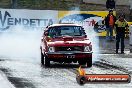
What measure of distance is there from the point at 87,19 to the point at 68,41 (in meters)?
15.5

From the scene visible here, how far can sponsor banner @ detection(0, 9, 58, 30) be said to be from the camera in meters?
33.4

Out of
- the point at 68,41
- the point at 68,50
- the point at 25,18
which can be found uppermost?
the point at 68,41

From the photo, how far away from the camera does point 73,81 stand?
47.6 ft

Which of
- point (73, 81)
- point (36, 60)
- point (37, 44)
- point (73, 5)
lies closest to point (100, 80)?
point (73, 81)

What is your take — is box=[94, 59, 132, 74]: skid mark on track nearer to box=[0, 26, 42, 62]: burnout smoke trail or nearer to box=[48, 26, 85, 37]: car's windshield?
box=[48, 26, 85, 37]: car's windshield

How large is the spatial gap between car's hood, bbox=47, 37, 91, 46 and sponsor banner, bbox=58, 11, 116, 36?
14729 mm

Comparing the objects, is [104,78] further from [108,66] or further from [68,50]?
[108,66]

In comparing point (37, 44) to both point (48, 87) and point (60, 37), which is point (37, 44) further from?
point (48, 87)

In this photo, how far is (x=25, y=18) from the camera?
33906 millimetres

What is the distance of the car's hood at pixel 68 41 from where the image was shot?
18953 millimetres

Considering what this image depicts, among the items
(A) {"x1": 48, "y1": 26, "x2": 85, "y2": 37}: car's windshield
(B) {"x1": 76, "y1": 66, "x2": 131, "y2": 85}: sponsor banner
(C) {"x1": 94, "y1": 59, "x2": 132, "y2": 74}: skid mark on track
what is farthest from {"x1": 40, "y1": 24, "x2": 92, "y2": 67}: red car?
(B) {"x1": 76, "y1": 66, "x2": 131, "y2": 85}: sponsor banner

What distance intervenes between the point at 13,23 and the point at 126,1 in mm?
14438

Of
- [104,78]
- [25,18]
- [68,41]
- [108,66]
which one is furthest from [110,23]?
[104,78]

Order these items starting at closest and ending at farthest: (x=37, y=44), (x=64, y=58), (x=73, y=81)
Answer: (x=73, y=81) → (x=64, y=58) → (x=37, y=44)
